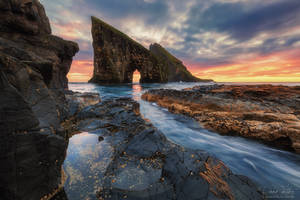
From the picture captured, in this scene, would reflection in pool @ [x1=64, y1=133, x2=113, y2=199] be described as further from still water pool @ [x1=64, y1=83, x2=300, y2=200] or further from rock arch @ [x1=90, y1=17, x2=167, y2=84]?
rock arch @ [x1=90, y1=17, x2=167, y2=84]

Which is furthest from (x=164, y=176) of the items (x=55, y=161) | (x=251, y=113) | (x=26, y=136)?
(x=251, y=113)

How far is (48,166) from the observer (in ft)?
6.12

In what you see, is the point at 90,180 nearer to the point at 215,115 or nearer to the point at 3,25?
the point at 215,115

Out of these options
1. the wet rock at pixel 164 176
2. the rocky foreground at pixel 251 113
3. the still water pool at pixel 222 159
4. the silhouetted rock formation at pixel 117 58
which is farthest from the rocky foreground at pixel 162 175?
the silhouetted rock formation at pixel 117 58

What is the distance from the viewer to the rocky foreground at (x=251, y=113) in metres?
4.08

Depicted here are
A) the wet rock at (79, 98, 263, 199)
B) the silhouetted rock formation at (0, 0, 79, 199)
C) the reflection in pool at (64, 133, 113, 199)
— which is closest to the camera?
the silhouetted rock formation at (0, 0, 79, 199)

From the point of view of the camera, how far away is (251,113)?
5660 mm

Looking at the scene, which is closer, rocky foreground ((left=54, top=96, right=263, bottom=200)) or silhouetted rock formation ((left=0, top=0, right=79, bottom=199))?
silhouetted rock formation ((left=0, top=0, right=79, bottom=199))

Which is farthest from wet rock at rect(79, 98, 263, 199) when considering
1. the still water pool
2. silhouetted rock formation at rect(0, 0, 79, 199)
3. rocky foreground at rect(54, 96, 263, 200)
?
silhouetted rock formation at rect(0, 0, 79, 199)

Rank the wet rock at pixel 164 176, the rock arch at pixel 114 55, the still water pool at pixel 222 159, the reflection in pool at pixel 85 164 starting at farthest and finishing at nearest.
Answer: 1. the rock arch at pixel 114 55
2. the still water pool at pixel 222 159
3. the reflection in pool at pixel 85 164
4. the wet rock at pixel 164 176

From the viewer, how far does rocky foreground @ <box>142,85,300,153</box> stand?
408 cm

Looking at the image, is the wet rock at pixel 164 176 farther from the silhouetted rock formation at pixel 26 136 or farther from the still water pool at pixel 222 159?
the silhouetted rock formation at pixel 26 136

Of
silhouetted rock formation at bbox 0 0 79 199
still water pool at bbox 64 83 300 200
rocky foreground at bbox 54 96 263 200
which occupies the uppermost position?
silhouetted rock formation at bbox 0 0 79 199

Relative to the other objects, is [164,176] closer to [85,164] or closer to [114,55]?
[85,164]
